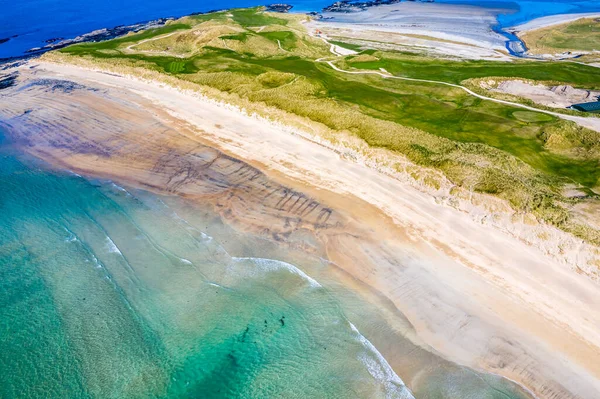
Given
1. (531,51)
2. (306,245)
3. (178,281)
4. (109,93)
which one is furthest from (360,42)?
(178,281)

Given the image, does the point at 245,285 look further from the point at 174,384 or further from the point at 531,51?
the point at 531,51

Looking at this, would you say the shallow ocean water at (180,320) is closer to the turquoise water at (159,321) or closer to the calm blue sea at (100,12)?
the turquoise water at (159,321)

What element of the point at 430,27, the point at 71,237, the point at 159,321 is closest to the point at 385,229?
the point at 159,321

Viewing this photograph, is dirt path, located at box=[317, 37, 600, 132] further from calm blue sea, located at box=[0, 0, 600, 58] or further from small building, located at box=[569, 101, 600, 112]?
calm blue sea, located at box=[0, 0, 600, 58]

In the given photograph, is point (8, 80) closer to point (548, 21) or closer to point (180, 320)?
point (180, 320)

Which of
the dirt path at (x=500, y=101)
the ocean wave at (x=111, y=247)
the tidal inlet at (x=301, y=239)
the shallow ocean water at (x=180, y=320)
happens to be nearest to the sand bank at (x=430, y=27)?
the dirt path at (x=500, y=101)

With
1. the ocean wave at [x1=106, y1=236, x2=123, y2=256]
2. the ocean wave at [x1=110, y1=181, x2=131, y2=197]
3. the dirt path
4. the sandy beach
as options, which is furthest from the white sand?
the ocean wave at [x1=106, y1=236, x2=123, y2=256]
